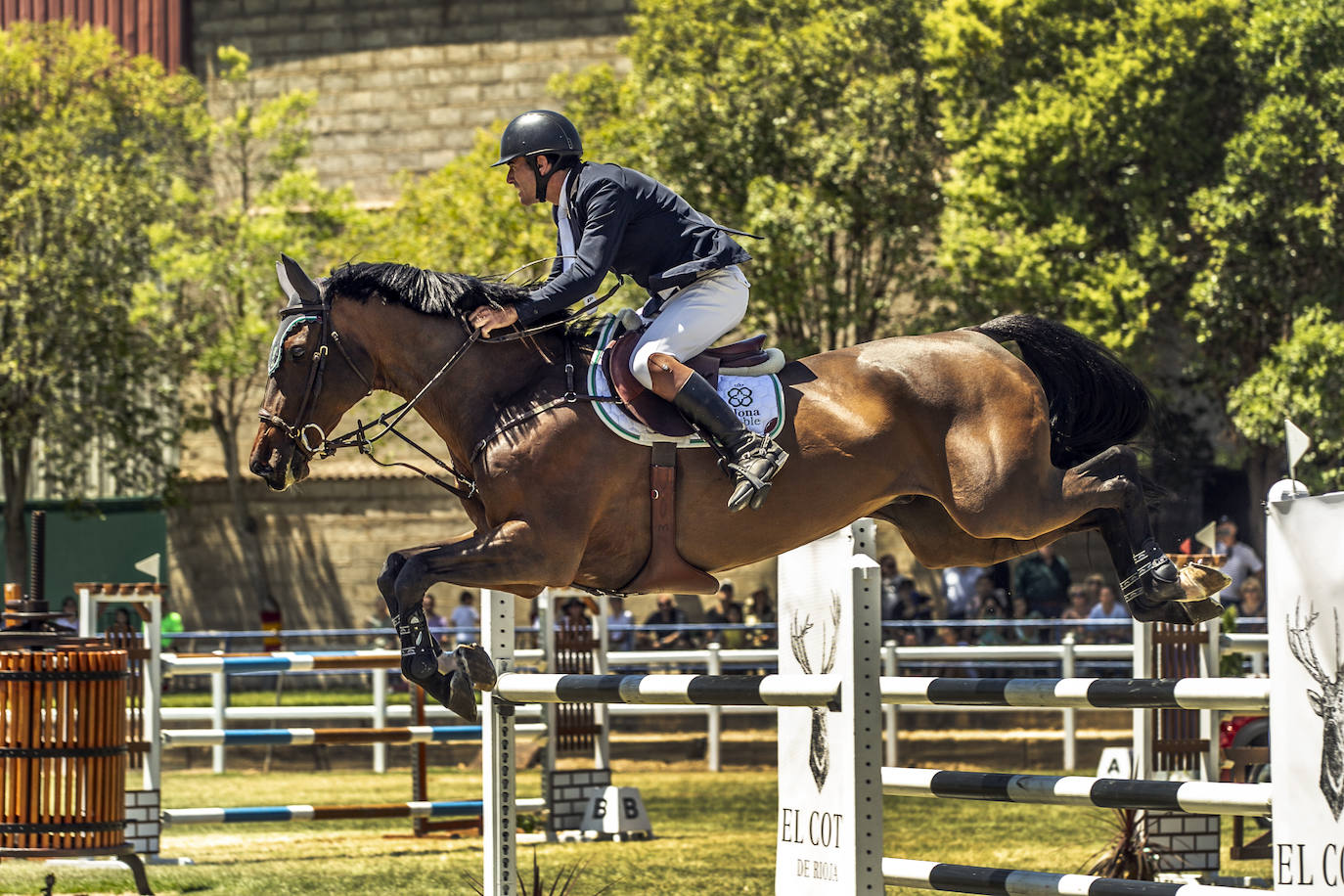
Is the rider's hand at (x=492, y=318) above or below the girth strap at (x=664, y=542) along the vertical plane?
above

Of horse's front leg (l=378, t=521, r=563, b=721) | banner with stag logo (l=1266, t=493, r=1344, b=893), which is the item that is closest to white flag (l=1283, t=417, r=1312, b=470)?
banner with stag logo (l=1266, t=493, r=1344, b=893)

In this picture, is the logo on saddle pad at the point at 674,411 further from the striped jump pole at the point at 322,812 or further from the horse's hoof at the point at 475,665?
the striped jump pole at the point at 322,812

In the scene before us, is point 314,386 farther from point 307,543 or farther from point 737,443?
point 307,543

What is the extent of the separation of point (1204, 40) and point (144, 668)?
12.3m

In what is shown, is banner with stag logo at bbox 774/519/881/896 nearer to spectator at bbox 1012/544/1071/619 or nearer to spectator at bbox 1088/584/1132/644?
spectator at bbox 1088/584/1132/644

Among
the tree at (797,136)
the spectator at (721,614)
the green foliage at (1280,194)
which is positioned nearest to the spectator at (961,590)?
the spectator at (721,614)

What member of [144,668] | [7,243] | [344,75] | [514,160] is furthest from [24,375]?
[514,160]

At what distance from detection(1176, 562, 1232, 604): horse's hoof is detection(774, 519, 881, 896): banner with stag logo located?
952mm

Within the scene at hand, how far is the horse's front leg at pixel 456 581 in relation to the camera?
4.92 meters

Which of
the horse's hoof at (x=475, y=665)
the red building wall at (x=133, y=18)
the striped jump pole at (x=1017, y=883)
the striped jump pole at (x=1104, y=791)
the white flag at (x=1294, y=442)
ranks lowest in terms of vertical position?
the striped jump pole at (x=1017, y=883)

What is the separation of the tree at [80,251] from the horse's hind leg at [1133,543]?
1863cm

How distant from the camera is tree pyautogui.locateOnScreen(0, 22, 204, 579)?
22.0 metres

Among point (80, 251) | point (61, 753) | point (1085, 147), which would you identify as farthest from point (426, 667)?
point (80, 251)

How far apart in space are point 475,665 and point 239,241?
19.9 m
